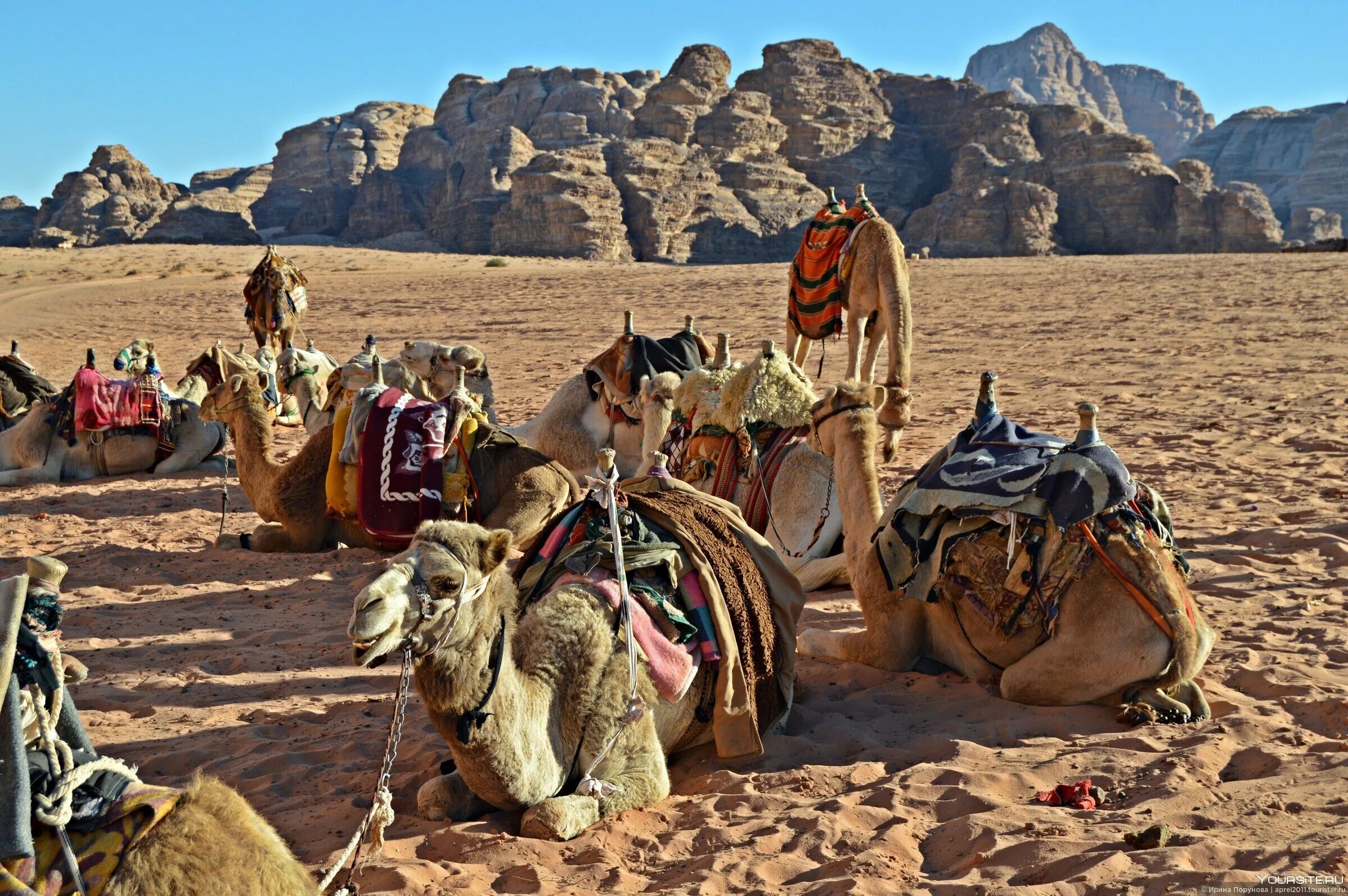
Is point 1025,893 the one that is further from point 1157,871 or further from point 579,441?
point 579,441

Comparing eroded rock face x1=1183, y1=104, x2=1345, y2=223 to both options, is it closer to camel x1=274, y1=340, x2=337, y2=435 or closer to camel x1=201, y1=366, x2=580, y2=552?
camel x1=274, y1=340, x2=337, y2=435

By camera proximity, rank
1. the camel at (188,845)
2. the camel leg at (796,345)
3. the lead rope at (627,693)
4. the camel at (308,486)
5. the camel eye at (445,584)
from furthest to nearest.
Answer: the camel leg at (796,345)
the camel at (308,486)
the lead rope at (627,693)
the camel eye at (445,584)
the camel at (188,845)

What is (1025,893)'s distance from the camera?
3.19m

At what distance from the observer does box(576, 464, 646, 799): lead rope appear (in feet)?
11.9

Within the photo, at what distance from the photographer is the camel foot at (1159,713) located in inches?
171

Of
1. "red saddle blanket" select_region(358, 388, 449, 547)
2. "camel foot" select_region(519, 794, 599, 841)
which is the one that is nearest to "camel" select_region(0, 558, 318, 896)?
"camel foot" select_region(519, 794, 599, 841)

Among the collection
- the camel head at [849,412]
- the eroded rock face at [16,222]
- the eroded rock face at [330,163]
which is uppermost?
the eroded rock face at [330,163]

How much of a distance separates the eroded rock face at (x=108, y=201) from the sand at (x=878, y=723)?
251ft

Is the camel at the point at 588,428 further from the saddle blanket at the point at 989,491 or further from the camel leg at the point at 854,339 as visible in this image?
the saddle blanket at the point at 989,491

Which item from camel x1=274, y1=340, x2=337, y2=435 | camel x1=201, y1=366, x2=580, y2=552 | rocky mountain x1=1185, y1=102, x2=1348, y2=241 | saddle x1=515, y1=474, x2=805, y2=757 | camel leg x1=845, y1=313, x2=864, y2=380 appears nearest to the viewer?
saddle x1=515, y1=474, x2=805, y2=757

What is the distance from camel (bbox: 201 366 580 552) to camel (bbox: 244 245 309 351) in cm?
912

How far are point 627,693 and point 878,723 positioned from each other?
1218 mm

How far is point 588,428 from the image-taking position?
8773 mm

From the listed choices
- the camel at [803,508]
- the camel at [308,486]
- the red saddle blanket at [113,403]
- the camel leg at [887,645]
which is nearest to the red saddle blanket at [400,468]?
the camel at [308,486]
